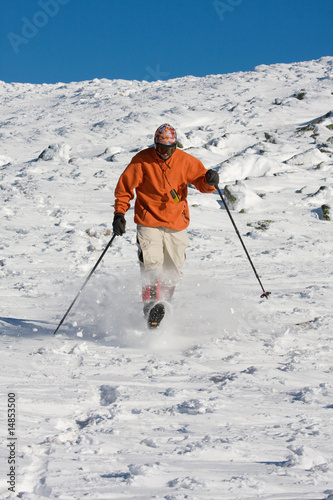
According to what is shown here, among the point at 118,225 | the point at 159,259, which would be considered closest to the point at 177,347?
the point at 159,259

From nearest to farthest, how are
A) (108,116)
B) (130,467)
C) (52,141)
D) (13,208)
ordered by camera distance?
(130,467) → (13,208) → (52,141) → (108,116)

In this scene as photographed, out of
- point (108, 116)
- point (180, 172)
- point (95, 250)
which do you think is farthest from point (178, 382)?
point (108, 116)

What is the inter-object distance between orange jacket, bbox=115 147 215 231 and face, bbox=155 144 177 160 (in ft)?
0.15

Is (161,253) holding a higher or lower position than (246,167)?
lower

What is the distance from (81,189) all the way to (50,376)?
8684 mm

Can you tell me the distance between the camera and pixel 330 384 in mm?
3455

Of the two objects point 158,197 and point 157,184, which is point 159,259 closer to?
point 158,197

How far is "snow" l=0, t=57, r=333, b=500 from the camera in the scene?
244cm

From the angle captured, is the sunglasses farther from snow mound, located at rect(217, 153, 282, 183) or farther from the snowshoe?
snow mound, located at rect(217, 153, 282, 183)

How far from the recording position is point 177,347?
447 centimetres

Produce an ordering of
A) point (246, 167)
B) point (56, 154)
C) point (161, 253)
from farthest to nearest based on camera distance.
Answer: point (56, 154) < point (246, 167) < point (161, 253)

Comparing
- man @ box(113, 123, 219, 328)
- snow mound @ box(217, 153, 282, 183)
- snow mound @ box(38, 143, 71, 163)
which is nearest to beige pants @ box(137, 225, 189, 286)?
man @ box(113, 123, 219, 328)

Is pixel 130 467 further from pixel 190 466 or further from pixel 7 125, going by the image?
pixel 7 125

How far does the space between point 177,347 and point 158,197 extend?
4.82 feet
